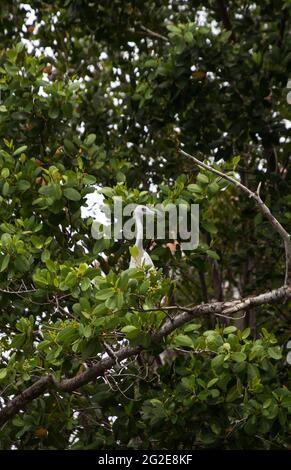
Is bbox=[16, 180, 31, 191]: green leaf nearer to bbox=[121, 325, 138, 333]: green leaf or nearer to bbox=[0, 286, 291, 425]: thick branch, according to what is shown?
bbox=[0, 286, 291, 425]: thick branch

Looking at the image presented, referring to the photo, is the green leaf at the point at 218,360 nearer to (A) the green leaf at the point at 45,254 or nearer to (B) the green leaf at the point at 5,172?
(A) the green leaf at the point at 45,254

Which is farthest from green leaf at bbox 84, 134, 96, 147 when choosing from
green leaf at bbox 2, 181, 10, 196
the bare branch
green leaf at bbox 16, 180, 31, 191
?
the bare branch

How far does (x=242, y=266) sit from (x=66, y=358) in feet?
11.4

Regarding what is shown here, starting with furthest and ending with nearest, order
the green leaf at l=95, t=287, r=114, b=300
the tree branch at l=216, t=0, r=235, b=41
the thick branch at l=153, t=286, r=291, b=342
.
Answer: the tree branch at l=216, t=0, r=235, b=41, the thick branch at l=153, t=286, r=291, b=342, the green leaf at l=95, t=287, r=114, b=300

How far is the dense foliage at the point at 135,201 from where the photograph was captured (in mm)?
4660

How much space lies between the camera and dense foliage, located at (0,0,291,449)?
466cm

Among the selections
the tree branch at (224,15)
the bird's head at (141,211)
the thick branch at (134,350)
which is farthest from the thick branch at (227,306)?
the tree branch at (224,15)

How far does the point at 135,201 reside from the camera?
5.08 m

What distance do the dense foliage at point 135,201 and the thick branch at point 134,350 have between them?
0.03 m

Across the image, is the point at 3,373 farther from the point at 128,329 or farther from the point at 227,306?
the point at 227,306

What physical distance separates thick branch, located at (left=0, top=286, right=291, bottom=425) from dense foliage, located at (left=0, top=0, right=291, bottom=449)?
1.4 inches

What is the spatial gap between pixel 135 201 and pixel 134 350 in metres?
0.89

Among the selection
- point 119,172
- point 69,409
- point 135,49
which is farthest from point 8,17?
point 69,409

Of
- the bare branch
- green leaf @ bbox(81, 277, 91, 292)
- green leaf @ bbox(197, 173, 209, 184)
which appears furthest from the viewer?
the bare branch
